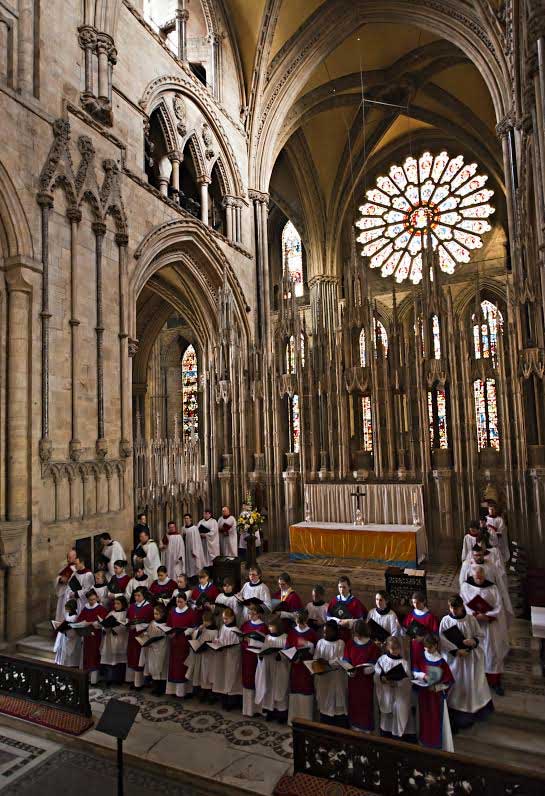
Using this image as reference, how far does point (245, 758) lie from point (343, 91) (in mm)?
24084

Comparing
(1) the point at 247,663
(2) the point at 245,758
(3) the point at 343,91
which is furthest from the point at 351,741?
(3) the point at 343,91

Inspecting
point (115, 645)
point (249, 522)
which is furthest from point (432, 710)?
point (249, 522)

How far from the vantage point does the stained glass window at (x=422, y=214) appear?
85.1 feet

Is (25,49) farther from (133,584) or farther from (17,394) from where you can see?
(133,584)

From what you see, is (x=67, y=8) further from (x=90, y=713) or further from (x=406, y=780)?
(x=406, y=780)

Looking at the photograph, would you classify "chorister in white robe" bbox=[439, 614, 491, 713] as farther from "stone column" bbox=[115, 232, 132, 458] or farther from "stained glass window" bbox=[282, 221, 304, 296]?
"stained glass window" bbox=[282, 221, 304, 296]

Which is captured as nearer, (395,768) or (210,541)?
(395,768)

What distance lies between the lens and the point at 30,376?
10672 millimetres

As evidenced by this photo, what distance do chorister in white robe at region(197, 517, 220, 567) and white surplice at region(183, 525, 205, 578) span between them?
0.56 feet

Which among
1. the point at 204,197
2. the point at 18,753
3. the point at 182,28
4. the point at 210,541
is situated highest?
the point at 182,28

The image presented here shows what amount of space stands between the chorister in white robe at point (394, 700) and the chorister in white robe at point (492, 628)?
5.20 ft

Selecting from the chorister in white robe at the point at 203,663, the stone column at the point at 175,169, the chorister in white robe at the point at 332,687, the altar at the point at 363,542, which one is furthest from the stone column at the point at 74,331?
the chorister in white robe at the point at 332,687

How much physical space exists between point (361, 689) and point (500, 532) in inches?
276

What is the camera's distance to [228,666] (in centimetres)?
723
